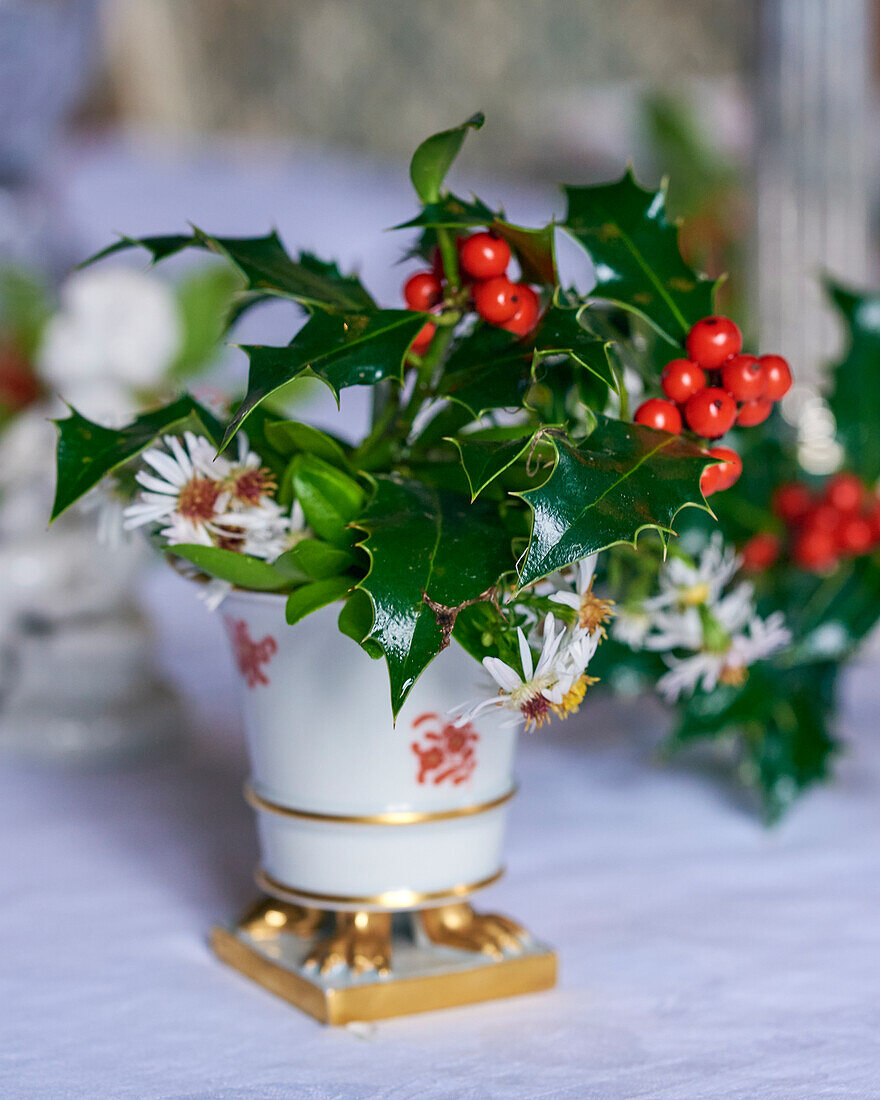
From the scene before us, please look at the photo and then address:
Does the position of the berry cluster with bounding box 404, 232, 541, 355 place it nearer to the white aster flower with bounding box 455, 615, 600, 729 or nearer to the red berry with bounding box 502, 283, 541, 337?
the red berry with bounding box 502, 283, 541, 337

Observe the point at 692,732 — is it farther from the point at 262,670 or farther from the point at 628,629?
the point at 262,670

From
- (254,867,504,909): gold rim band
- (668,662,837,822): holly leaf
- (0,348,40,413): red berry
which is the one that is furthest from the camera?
(0,348,40,413): red berry

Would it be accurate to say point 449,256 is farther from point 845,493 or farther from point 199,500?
point 845,493

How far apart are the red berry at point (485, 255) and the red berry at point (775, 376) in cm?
9

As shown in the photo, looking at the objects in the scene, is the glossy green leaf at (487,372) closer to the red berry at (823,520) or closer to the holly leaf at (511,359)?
the holly leaf at (511,359)

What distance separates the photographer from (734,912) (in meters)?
0.55

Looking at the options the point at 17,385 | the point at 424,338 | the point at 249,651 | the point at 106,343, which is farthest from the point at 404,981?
the point at 17,385

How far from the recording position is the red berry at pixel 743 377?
1.35ft

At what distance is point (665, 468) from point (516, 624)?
66mm

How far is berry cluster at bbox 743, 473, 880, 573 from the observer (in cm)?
66

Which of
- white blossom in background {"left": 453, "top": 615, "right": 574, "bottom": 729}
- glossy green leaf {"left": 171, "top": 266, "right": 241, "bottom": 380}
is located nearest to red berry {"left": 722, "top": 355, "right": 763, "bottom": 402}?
white blossom in background {"left": 453, "top": 615, "right": 574, "bottom": 729}

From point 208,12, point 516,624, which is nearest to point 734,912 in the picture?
point 516,624

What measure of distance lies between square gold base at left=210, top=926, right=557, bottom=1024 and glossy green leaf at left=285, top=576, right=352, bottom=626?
14 centimetres

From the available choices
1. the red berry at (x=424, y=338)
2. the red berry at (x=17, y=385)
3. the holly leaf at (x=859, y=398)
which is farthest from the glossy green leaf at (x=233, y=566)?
the red berry at (x=17, y=385)
